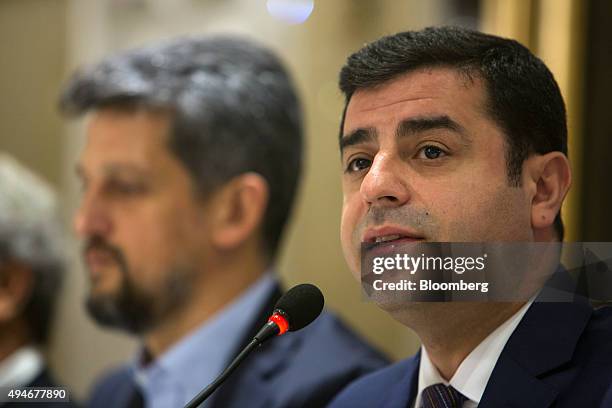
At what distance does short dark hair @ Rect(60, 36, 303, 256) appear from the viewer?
1.93 meters

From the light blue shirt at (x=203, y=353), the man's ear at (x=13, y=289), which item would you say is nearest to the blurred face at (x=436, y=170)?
the light blue shirt at (x=203, y=353)

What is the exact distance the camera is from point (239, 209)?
6.27ft

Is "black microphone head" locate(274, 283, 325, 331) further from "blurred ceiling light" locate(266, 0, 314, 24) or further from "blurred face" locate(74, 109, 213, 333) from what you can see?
"blurred ceiling light" locate(266, 0, 314, 24)

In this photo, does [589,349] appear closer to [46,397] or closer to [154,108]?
[46,397]

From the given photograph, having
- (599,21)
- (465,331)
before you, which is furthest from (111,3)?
(465,331)

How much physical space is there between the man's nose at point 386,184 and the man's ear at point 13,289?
140cm

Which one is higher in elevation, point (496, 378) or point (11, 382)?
point (496, 378)

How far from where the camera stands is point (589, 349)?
1.13 metres

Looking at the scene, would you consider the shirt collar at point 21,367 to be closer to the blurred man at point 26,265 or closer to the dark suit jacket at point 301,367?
the blurred man at point 26,265

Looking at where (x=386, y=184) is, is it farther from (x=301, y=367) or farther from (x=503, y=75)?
(x=301, y=367)

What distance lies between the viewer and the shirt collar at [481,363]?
1.15 m

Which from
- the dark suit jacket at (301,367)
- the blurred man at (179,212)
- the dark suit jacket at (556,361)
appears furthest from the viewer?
the blurred man at (179,212)

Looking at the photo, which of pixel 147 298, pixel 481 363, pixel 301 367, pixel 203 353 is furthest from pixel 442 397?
pixel 147 298

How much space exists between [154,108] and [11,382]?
659 mm
